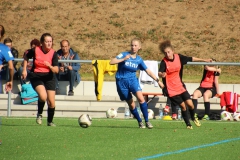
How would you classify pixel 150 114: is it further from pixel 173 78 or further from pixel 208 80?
pixel 173 78

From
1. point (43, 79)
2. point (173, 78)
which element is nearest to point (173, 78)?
point (173, 78)

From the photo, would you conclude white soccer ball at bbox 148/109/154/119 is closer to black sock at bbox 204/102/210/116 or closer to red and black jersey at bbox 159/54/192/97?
black sock at bbox 204/102/210/116

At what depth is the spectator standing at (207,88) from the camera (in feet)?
56.1

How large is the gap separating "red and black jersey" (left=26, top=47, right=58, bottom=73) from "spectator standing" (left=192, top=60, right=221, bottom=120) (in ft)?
16.8

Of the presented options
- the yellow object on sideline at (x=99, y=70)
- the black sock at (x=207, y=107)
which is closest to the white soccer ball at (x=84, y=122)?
the yellow object on sideline at (x=99, y=70)

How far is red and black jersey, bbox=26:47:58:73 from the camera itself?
13.1m

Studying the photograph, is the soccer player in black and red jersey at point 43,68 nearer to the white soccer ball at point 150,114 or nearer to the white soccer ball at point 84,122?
the white soccer ball at point 84,122

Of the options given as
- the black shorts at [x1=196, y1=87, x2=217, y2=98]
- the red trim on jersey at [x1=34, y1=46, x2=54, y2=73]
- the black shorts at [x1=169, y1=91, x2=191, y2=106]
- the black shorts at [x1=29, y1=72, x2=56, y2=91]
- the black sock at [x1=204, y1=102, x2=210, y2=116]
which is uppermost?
the red trim on jersey at [x1=34, y1=46, x2=54, y2=73]

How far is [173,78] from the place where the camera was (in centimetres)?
1359

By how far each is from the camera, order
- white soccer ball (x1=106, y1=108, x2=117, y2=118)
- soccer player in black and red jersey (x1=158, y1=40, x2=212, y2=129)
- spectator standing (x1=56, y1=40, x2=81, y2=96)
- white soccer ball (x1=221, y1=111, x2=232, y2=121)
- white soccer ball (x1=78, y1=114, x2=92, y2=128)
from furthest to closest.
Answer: spectator standing (x1=56, y1=40, x2=81, y2=96) → white soccer ball (x1=106, y1=108, x2=117, y2=118) → white soccer ball (x1=221, y1=111, x2=232, y2=121) → soccer player in black and red jersey (x1=158, y1=40, x2=212, y2=129) → white soccer ball (x1=78, y1=114, x2=92, y2=128)

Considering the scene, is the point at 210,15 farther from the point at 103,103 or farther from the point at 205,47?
→ the point at 103,103

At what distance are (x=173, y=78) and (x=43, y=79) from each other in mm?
2620

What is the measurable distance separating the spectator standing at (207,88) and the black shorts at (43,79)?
4993 mm

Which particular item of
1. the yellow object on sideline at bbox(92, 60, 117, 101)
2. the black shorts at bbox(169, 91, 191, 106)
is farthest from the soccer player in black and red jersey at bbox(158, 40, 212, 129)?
the yellow object on sideline at bbox(92, 60, 117, 101)
